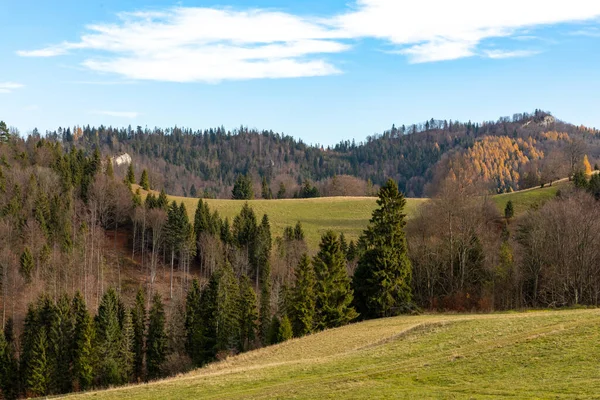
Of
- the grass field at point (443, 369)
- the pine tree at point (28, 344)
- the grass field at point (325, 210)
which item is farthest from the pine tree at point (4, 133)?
the grass field at point (443, 369)

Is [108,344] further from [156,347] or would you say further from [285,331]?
[285,331]

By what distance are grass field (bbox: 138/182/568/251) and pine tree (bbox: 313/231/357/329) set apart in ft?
153

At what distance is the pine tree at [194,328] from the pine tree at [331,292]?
17.7 m

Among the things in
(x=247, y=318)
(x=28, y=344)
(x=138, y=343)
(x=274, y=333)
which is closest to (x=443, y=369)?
(x=274, y=333)

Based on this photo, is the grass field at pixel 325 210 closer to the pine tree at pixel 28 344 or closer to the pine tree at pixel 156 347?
the pine tree at pixel 156 347

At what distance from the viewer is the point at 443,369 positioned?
23.5 meters

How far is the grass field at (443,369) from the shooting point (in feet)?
64.7

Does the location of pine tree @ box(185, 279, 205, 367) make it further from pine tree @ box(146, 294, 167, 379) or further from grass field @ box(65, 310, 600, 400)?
grass field @ box(65, 310, 600, 400)

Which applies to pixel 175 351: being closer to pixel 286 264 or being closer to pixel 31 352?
pixel 31 352

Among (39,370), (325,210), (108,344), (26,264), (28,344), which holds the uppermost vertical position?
Answer: (325,210)

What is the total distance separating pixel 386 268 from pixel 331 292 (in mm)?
6089

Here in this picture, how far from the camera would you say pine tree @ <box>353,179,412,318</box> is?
58219 millimetres

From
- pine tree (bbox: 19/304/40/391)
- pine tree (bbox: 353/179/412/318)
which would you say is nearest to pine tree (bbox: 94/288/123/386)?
pine tree (bbox: 19/304/40/391)

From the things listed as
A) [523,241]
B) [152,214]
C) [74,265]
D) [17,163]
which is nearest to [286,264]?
[152,214]
